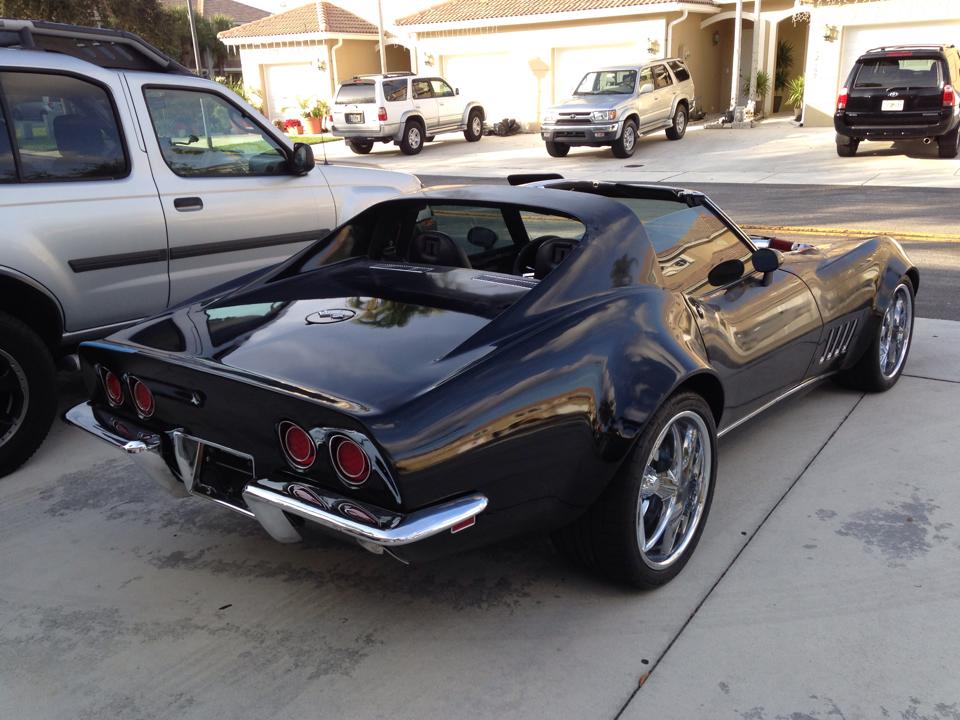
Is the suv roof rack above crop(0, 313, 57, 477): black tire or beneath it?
above

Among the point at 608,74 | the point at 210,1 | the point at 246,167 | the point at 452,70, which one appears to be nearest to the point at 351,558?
the point at 246,167

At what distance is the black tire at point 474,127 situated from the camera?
79.6 feet

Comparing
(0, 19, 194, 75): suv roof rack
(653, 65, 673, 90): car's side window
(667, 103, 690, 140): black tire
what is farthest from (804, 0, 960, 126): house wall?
(0, 19, 194, 75): suv roof rack

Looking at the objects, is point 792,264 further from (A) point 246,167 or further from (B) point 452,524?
(A) point 246,167

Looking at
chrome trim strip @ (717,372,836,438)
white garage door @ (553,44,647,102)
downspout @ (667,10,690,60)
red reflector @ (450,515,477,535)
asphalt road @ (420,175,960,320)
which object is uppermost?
downspout @ (667,10,690,60)

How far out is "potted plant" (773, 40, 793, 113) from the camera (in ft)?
88.2

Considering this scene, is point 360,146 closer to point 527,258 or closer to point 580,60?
point 580,60

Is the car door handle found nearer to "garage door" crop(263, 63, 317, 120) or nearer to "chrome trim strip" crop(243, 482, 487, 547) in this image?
"chrome trim strip" crop(243, 482, 487, 547)

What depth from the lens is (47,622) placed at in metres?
3.15

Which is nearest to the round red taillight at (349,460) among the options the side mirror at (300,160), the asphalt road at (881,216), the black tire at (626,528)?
the black tire at (626,528)

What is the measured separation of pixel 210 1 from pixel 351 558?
6138cm

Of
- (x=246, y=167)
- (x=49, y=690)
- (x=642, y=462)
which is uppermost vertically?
(x=246, y=167)

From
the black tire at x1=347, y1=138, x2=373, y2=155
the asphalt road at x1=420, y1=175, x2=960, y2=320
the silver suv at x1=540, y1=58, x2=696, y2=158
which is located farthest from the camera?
the black tire at x1=347, y1=138, x2=373, y2=155

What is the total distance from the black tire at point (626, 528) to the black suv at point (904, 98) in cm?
1460
